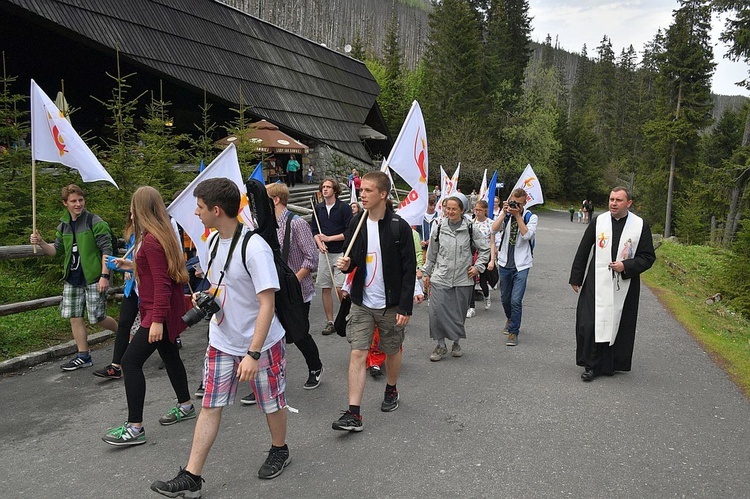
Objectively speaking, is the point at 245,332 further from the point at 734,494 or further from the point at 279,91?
the point at 279,91

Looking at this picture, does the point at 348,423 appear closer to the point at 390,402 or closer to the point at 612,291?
the point at 390,402

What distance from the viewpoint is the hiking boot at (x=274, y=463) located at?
367cm

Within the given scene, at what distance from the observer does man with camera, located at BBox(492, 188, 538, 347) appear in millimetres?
7258

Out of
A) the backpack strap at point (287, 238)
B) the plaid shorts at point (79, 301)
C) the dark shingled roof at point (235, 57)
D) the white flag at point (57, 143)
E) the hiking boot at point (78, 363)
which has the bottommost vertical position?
the hiking boot at point (78, 363)

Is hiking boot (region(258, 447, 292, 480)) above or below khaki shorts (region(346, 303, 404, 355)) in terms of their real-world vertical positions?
below

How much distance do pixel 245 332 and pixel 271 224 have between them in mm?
712

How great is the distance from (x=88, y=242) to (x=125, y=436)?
2.33m

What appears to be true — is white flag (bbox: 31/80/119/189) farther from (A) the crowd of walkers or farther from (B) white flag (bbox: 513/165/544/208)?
(B) white flag (bbox: 513/165/544/208)

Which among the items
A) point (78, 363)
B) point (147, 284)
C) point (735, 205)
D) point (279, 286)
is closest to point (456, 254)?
point (279, 286)

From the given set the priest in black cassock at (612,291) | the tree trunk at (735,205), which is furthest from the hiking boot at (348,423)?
the tree trunk at (735,205)

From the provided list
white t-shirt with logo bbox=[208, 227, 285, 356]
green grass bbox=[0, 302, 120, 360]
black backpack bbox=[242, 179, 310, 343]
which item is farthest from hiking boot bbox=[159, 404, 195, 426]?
green grass bbox=[0, 302, 120, 360]

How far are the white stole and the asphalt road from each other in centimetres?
59

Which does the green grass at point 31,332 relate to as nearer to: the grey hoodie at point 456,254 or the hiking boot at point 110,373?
the hiking boot at point 110,373

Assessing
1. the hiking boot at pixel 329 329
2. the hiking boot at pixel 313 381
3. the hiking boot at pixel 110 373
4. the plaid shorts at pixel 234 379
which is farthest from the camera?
the hiking boot at pixel 329 329
